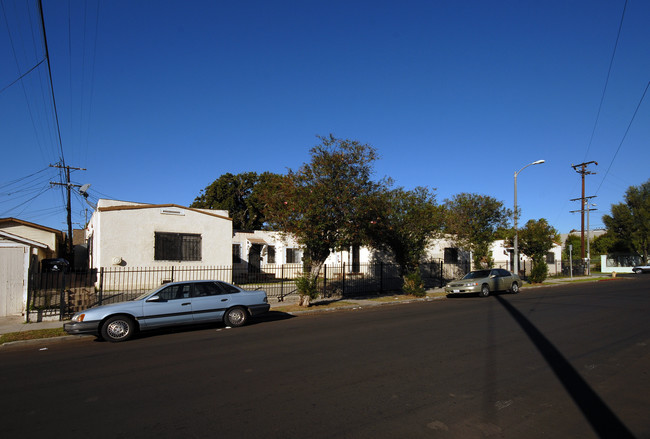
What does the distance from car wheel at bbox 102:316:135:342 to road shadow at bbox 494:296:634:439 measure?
9166 millimetres

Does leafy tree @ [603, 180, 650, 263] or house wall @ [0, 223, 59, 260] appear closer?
house wall @ [0, 223, 59, 260]

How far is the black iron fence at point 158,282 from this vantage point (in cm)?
1407

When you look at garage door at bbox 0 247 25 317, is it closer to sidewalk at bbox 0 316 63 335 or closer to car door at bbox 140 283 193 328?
sidewalk at bbox 0 316 63 335

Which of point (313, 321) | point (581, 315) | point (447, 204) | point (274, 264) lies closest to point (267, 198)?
point (313, 321)

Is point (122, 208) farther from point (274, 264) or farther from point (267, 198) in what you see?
point (274, 264)

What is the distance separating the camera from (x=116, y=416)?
4938mm

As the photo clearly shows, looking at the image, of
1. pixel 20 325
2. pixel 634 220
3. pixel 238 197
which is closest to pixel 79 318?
A: pixel 20 325

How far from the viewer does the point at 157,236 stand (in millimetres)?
21406

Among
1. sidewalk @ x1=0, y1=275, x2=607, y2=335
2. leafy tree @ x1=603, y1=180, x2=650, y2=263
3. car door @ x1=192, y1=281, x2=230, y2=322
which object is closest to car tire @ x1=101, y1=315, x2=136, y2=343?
car door @ x1=192, y1=281, x2=230, y2=322

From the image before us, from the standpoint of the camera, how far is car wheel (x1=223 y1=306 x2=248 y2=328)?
466 inches

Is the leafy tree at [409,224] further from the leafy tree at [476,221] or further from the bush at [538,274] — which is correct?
the bush at [538,274]

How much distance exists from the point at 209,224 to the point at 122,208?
4435 mm

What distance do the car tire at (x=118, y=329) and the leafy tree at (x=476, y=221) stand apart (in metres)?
21.5

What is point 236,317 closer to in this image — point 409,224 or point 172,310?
point 172,310
